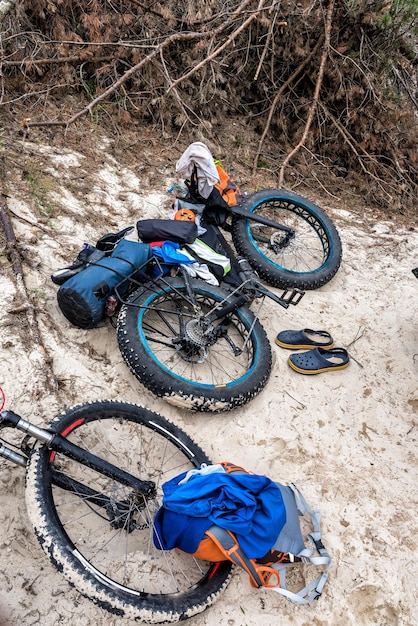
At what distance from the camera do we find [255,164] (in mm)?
5797

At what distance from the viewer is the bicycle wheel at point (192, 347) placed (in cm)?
294

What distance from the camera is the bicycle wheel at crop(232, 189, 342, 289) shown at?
4285 millimetres

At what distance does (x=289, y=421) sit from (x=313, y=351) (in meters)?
0.70

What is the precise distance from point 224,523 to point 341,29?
6367 mm

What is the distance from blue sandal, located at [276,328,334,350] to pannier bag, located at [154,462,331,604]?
152cm

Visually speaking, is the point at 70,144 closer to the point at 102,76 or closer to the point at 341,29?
the point at 102,76

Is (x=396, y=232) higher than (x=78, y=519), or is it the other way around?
(x=396, y=232)

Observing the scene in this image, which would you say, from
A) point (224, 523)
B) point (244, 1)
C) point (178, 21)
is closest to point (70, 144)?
point (178, 21)

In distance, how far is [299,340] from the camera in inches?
144

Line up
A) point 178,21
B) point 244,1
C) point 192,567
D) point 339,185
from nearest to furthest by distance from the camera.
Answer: point 192,567 < point 244,1 < point 178,21 < point 339,185

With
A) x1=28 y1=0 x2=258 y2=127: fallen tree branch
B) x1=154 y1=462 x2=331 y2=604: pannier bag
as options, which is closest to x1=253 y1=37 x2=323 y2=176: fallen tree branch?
x1=28 y1=0 x2=258 y2=127: fallen tree branch

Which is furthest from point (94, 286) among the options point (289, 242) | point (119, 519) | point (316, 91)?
point (316, 91)

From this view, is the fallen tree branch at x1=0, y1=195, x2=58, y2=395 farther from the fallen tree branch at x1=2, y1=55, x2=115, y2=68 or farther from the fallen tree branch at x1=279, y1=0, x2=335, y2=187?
the fallen tree branch at x1=279, y1=0, x2=335, y2=187

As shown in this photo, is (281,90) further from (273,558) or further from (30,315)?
(273,558)
